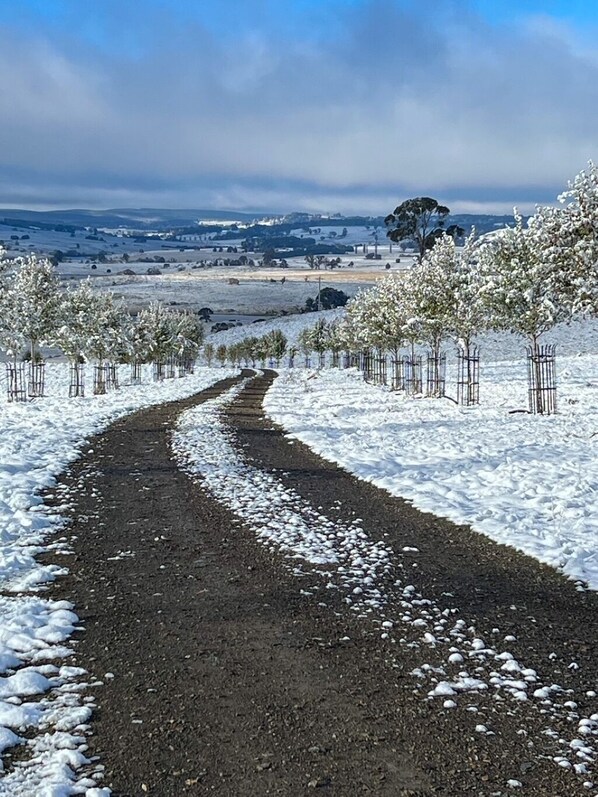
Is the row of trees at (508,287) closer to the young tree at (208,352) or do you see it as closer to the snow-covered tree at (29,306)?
the snow-covered tree at (29,306)

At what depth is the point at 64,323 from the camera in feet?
164

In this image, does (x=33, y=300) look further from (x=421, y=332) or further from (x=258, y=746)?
(x=258, y=746)

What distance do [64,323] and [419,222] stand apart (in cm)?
4477

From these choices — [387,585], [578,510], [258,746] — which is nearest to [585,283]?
[578,510]

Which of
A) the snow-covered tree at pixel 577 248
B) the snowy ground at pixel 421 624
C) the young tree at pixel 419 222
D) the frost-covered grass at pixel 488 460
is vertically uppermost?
the young tree at pixel 419 222

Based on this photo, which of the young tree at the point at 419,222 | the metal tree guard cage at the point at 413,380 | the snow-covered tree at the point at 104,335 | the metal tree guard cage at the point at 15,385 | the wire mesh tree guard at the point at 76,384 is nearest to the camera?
the metal tree guard cage at the point at 413,380

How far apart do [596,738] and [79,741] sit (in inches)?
140

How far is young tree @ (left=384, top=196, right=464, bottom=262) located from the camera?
7831 cm

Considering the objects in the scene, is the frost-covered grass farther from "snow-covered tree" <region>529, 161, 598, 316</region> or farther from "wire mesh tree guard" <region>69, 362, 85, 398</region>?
"wire mesh tree guard" <region>69, 362, 85, 398</region>

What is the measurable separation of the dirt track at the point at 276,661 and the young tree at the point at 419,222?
7140 centimetres

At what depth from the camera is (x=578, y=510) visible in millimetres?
11383

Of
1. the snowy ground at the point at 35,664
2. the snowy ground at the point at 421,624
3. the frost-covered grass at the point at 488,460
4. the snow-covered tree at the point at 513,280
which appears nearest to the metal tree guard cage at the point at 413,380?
the frost-covered grass at the point at 488,460

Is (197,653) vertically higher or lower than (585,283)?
lower

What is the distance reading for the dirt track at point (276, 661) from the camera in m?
4.46
